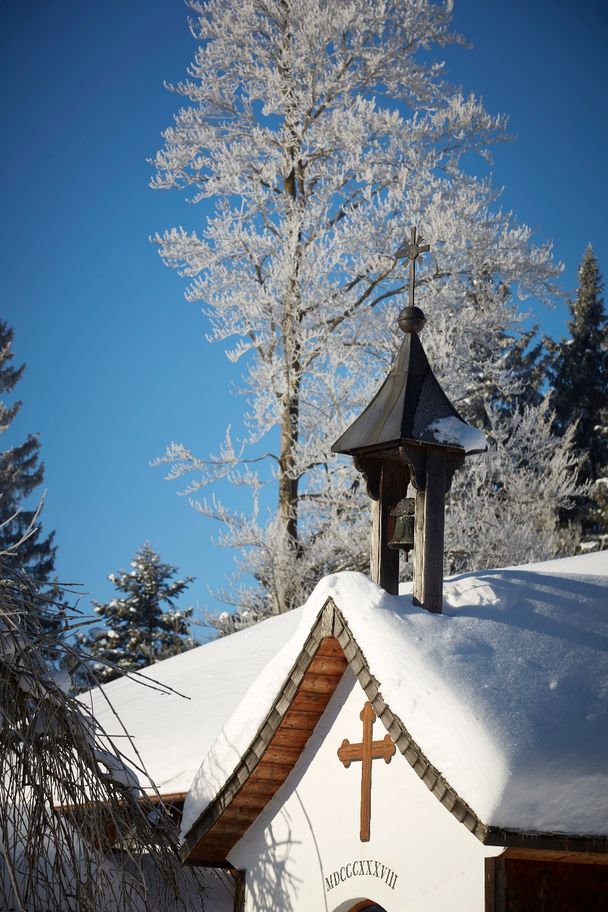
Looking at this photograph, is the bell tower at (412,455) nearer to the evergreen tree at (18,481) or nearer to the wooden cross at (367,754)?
the wooden cross at (367,754)

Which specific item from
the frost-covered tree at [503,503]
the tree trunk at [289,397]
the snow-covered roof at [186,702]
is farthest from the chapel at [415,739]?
the frost-covered tree at [503,503]

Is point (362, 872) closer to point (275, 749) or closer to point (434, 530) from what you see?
point (275, 749)

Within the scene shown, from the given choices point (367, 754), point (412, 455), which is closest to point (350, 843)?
point (367, 754)

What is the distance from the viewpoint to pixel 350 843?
5.96 meters

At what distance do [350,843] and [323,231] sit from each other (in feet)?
40.4

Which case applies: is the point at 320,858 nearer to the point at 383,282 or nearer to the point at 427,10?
the point at 383,282

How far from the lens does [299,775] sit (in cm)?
646

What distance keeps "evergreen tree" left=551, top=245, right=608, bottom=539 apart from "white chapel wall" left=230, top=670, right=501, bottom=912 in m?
19.4

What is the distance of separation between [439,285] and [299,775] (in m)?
11.6

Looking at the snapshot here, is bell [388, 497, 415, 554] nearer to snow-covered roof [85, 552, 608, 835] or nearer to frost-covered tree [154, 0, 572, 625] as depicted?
snow-covered roof [85, 552, 608, 835]

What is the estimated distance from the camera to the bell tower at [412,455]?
6383 mm

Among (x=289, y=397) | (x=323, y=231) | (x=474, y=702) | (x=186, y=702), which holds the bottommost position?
(x=186, y=702)

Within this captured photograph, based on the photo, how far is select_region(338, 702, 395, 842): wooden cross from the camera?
5.82 metres

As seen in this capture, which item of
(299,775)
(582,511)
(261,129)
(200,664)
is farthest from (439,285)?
(299,775)
